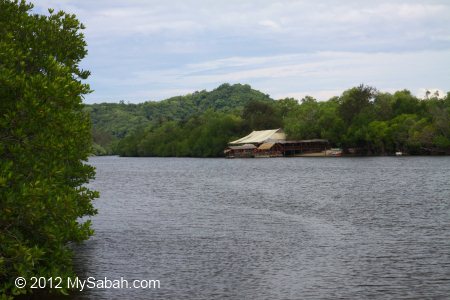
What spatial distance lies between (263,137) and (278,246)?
130961 mm

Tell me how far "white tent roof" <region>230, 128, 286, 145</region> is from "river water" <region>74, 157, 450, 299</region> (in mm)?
104400

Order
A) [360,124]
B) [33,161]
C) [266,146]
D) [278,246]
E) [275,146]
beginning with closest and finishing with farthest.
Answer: [33,161] < [278,246] < [360,124] < [266,146] < [275,146]

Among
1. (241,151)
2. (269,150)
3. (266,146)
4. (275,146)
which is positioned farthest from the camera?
(241,151)

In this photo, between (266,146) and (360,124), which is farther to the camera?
(266,146)

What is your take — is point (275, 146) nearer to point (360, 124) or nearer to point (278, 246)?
point (360, 124)

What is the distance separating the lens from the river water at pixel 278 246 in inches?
805

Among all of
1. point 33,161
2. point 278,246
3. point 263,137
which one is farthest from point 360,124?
point 33,161

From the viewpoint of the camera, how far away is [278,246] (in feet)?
90.8

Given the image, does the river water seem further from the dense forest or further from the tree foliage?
the dense forest

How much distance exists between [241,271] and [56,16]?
11.9 meters

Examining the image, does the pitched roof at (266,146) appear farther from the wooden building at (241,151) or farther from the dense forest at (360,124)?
the dense forest at (360,124)

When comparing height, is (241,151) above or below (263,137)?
below

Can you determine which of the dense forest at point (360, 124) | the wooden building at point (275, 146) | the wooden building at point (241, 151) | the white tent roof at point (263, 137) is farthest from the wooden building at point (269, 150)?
the dense forest at point (360, 124)

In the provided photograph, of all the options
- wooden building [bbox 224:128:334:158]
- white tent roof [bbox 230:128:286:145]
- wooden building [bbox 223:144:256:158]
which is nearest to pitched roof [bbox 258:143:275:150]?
wooden building [bbox 224:128:334:158]
